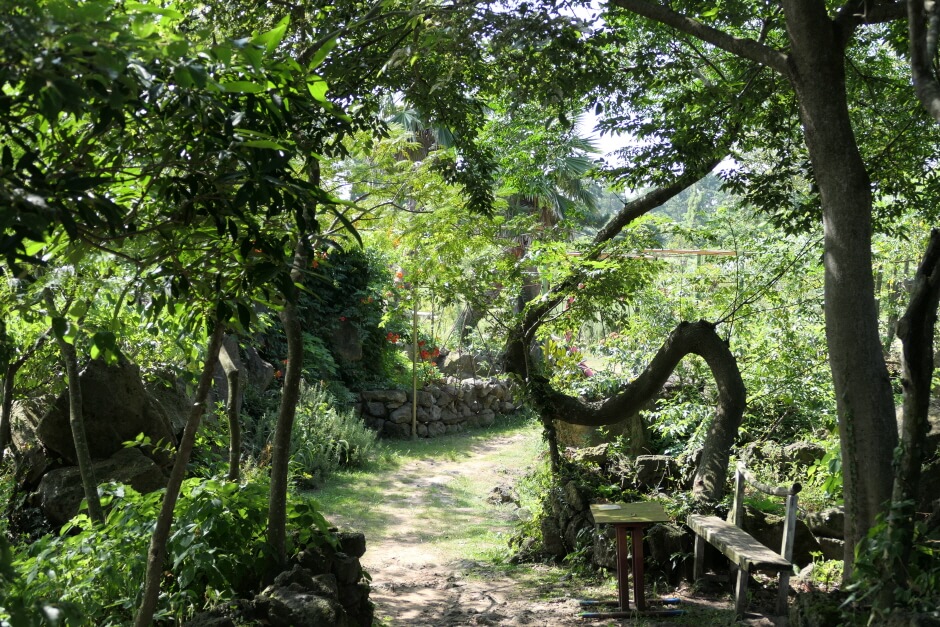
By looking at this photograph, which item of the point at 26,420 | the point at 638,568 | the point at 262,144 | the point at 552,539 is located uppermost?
the point at 262,144

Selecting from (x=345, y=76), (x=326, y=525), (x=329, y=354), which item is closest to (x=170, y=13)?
(x=345, y=76)

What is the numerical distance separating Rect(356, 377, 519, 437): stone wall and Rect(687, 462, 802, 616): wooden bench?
301 inches

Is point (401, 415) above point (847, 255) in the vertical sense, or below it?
below

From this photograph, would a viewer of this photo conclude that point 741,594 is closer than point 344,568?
No

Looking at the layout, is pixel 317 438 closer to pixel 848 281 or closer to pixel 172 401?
pixel 172 401

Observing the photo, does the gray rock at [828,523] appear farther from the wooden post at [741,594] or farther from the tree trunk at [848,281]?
the tree trunk at [848,281]

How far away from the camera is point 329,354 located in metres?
13.9

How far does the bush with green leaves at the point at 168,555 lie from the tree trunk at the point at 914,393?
294 cm

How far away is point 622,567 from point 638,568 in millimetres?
113

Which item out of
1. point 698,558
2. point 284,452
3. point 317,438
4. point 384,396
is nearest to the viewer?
point 284,452

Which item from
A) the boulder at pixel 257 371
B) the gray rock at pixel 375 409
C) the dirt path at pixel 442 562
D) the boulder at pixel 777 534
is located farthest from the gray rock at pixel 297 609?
the gray rock at pixel 375 409

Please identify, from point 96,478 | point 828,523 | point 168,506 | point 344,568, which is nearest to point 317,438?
point 96,478

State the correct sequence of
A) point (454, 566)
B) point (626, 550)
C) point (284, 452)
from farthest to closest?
point (454, 566) < point (626, 550) < point (284, 452)

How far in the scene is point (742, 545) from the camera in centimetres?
530
